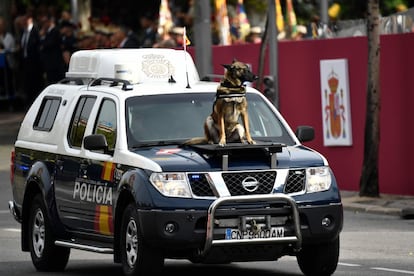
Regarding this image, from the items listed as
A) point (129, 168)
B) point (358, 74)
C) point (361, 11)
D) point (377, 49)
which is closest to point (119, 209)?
point (129, 168)

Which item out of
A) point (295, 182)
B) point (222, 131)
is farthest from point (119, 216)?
point (295, 182)

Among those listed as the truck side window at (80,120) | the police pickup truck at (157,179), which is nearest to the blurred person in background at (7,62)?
the police pickup truck at (157,179)

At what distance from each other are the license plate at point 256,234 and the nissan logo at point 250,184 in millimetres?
330

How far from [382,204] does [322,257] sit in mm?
8093

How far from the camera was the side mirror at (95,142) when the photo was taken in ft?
44.7

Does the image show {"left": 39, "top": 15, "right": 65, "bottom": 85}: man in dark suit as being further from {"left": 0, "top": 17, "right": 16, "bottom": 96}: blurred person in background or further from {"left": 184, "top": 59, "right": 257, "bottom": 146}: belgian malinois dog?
{"left": 184, "top": 59, "right": 257, "bottom": 146}: belgian malinois dog

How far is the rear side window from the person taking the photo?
15.5 m

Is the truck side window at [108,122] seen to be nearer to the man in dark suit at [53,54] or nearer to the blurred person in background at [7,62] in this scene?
the man in dark suit at [53,54]

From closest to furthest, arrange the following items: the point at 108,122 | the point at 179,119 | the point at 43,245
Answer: the point at 179,119 < the point at 108,122 < the point at 43,245

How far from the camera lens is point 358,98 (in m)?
23.6

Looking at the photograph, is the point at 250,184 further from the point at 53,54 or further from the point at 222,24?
the point at 53,54

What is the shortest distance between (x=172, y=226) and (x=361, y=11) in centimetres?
4321

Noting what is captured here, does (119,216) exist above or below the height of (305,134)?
below

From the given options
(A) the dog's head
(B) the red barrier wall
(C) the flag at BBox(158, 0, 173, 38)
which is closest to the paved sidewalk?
(B) the red barrier wall
